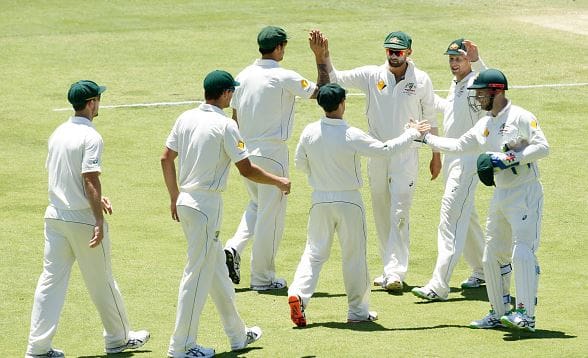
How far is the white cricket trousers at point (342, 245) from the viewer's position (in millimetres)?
11664

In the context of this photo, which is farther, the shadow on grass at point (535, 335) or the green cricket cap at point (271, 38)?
the green cricket cap at point (271, 38)

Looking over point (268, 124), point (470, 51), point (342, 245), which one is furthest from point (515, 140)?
point (268, 124)

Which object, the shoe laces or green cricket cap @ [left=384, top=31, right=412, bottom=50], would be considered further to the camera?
green cricket cap @ [left=384, top=31, right=412, bottom=50]

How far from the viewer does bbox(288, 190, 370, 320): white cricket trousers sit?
11664mm

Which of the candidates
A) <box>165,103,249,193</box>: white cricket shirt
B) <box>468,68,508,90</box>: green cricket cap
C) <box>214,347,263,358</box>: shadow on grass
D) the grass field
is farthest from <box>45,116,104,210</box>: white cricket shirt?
<box>468,68,508,90</box>: green cricket cap

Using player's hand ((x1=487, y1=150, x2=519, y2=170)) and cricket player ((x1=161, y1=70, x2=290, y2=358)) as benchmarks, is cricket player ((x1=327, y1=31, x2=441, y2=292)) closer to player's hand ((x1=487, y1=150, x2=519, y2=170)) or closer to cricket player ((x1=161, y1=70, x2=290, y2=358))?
player's hand ((x1=487, y1=150, x2=519, y2=170))

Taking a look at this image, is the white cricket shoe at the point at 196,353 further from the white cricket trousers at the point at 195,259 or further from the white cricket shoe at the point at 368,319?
the white cricket shoe at the point at 368,319

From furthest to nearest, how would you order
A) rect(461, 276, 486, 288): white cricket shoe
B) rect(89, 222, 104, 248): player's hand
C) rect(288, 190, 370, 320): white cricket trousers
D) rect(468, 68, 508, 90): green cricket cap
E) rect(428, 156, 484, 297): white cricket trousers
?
rect(461, 276, 486, 288): white cricket shoe
rect(428, 156, 484, 297): white cricket trousers
rect(288, 190, 370, 320): white cricket trousers
rect(468, 68, 508, 90): green cricket cap
rect(89, 222, 104, 248): player's hand

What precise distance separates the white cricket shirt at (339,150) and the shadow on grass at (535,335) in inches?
74.1

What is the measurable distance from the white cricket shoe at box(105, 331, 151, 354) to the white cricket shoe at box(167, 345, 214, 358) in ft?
1.22

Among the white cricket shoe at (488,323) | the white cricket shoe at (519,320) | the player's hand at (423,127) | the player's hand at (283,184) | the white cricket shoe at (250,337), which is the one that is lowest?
the white cricket shoe at (250,337)

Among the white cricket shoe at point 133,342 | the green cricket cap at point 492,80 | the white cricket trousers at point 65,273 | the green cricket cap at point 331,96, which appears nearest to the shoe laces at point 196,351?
the white cricket shoe at point 133,342

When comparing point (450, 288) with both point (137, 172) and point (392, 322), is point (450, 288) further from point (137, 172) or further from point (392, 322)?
point (137, 172)

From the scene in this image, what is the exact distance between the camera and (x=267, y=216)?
1301cm
